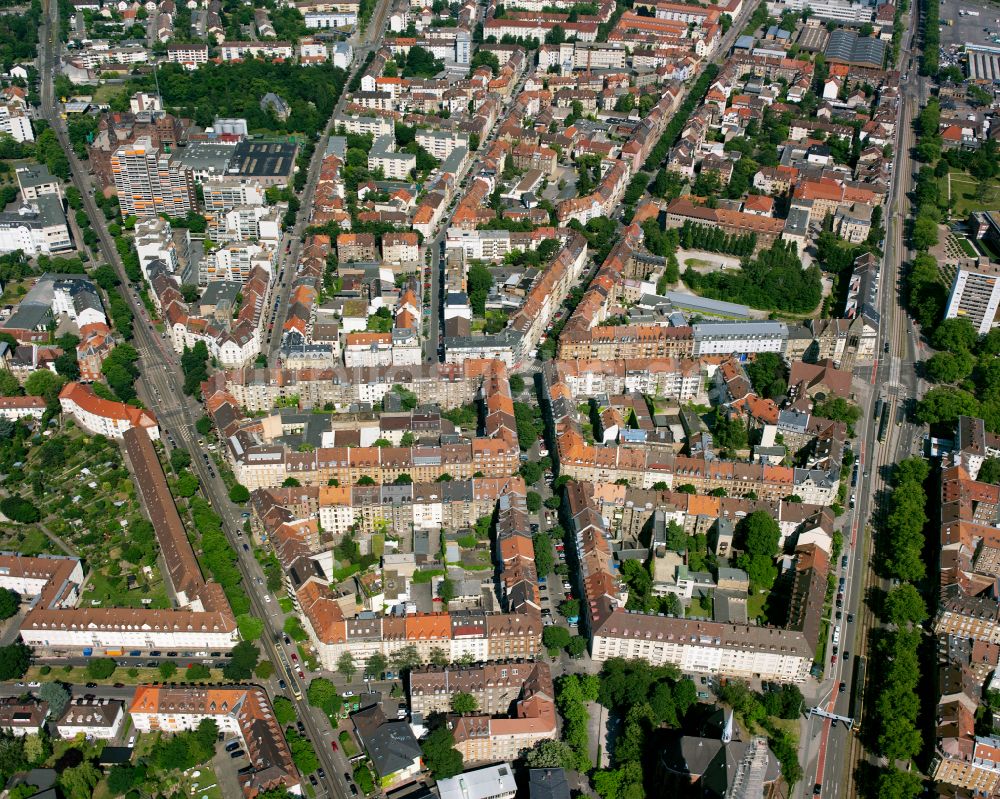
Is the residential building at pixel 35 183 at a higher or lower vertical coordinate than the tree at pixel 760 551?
higher

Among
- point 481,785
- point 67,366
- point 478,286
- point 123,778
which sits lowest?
point 123,778

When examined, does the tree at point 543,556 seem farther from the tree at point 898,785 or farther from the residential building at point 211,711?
the tree at point 898,785

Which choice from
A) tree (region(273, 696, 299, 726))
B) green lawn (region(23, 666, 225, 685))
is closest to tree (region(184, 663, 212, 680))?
green lawn (region(23, 666, 225, 685))

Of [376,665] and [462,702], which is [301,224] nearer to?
[376,665]

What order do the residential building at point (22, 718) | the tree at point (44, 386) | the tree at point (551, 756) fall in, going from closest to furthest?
the tree at point (551, 756) → the residential building at point (22, 718) → the tree at point (44, 386)

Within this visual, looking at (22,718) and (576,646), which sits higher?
(576,646)

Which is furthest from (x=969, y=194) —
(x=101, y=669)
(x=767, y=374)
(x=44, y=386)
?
(x=101, y=669)

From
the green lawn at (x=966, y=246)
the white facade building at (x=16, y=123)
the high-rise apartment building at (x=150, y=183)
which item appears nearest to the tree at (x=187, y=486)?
the high-rise apartment building at (x=150, y=183)
